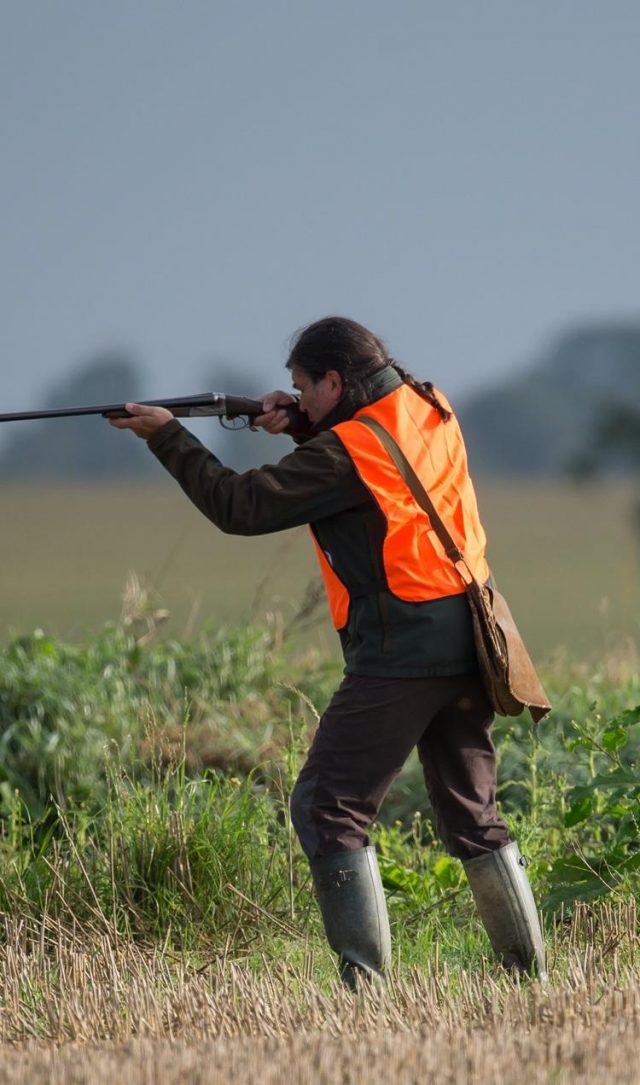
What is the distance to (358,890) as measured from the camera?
4.34m

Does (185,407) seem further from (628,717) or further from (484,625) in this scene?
(628,717)

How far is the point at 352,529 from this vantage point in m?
4.39

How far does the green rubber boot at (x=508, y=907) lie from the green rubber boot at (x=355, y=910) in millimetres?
340

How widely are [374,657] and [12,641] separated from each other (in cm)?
406

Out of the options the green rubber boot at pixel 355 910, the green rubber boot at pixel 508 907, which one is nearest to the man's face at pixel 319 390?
the green rubber boot at pixel 355 910

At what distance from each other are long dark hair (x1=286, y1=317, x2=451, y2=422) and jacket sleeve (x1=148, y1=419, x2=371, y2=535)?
0.24m

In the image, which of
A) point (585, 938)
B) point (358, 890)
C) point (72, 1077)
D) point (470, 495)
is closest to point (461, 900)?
point (585, 938)

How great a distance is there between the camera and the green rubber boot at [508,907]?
4504 millimetres

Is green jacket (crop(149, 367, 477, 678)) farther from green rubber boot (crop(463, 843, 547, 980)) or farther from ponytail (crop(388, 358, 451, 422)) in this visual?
green rubber boot (crop(463, 843, 547, 980))

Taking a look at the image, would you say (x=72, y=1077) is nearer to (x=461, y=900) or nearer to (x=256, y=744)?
(x=461, y=900)

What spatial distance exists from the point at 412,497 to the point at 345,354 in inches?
19.3

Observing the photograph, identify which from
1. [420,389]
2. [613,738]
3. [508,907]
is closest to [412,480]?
[420,389]

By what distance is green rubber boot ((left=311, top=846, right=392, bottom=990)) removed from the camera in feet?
14.2

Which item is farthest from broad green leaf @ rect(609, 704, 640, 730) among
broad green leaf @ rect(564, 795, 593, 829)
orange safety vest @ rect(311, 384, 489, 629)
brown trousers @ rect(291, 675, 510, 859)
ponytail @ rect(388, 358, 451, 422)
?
ponytail @ rect(388, 358, 451, 422)
